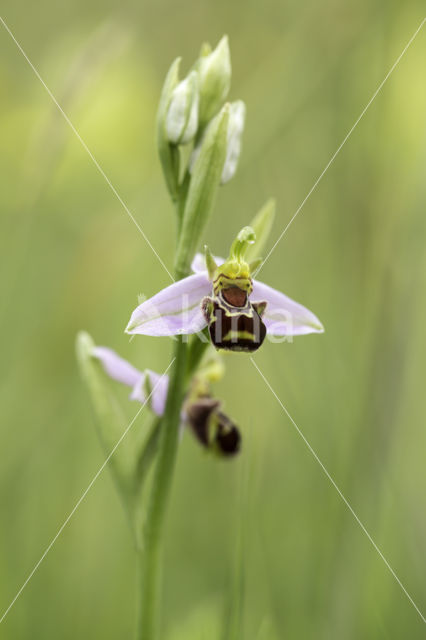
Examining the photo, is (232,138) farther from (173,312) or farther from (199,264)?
(173,312)

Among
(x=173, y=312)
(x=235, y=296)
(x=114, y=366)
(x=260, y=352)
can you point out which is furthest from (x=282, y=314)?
(x=260, y=352)

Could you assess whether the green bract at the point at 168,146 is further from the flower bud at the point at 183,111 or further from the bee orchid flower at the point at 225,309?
the bee orchid flower at the point at 225,309

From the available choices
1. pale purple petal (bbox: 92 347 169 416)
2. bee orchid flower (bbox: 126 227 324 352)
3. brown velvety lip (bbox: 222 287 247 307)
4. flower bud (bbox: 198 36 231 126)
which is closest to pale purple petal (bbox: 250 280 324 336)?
bee orchid flower (bbox: 126 227 324 352)

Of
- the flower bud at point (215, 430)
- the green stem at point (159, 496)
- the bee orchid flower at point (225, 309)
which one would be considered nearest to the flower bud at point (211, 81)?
the bee orchid flower at point (225, 309)

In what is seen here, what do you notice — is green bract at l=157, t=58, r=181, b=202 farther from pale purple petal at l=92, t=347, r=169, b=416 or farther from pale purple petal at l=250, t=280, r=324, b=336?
pale purple petal at l=92, t=347, r=169, b=416

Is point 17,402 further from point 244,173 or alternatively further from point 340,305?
point 244,173

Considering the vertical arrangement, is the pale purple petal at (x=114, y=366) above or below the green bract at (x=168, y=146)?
below
